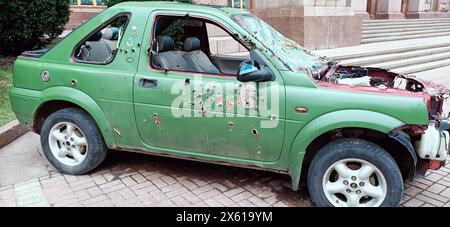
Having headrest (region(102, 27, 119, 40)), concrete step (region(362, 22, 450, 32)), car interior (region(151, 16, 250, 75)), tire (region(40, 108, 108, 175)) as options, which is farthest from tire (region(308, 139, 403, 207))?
concrete step (region(362, 22, 450, 32))

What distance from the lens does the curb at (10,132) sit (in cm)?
499

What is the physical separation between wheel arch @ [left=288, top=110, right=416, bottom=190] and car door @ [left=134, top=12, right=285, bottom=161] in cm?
18

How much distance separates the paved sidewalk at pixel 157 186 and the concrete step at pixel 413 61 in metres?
6.41

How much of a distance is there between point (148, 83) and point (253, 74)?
104 centimetres

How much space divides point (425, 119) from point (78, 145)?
10.8 feet

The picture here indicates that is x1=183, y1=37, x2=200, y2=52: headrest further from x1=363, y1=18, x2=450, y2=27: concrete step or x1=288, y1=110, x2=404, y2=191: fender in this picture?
x1=363, y1=18, x2=450, y2=27: concrete step

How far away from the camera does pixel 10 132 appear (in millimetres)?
5141

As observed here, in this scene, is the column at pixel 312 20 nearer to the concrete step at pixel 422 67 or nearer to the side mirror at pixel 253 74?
the concrete step at pixel 422 67

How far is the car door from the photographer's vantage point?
10.8 ft

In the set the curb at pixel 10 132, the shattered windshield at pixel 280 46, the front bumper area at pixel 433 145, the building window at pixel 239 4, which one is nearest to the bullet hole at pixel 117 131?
the shattered windshield at pixel 280 46

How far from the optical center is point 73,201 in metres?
3.58

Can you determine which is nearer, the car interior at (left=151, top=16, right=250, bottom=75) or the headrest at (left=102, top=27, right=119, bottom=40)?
the car interior at (left=151, top=16, right=250, bottom=75)
